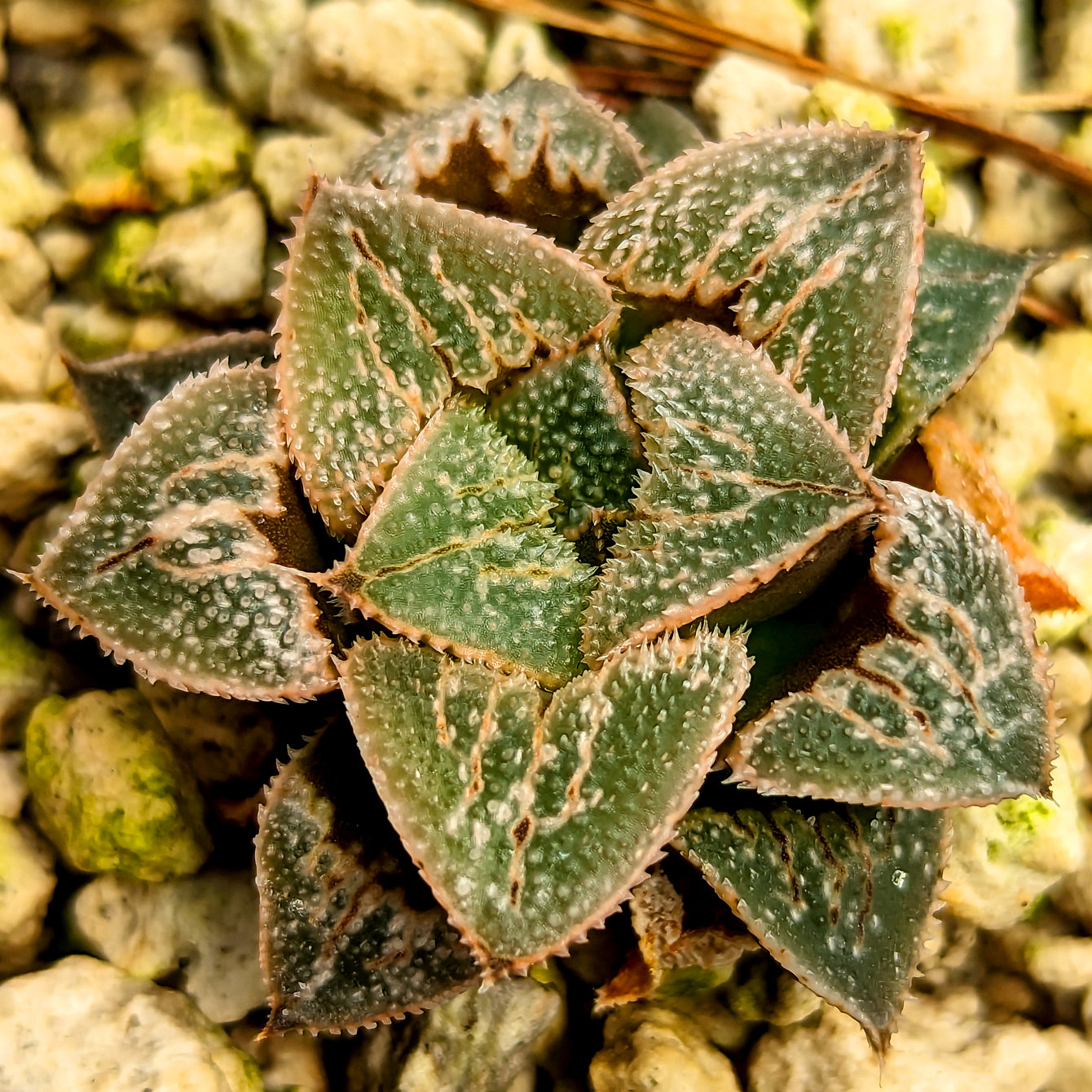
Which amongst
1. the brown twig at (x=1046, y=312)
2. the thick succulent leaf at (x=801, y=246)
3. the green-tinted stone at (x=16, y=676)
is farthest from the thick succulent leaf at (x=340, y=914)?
the brown twig at (x=1046, y=312)

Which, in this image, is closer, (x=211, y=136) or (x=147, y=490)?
(x=147, y=490)

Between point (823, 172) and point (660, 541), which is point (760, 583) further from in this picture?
point (823, 172)

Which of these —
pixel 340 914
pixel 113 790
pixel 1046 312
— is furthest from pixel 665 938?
pixel 1046 312

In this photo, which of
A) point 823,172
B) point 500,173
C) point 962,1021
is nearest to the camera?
point 823,172

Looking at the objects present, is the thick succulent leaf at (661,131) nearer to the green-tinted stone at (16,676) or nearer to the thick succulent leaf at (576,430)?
the thick succulent leaf at (576,430)

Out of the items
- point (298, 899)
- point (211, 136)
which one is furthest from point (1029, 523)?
point (211, 136)

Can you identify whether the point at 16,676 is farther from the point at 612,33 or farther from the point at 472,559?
the point at 612,33
